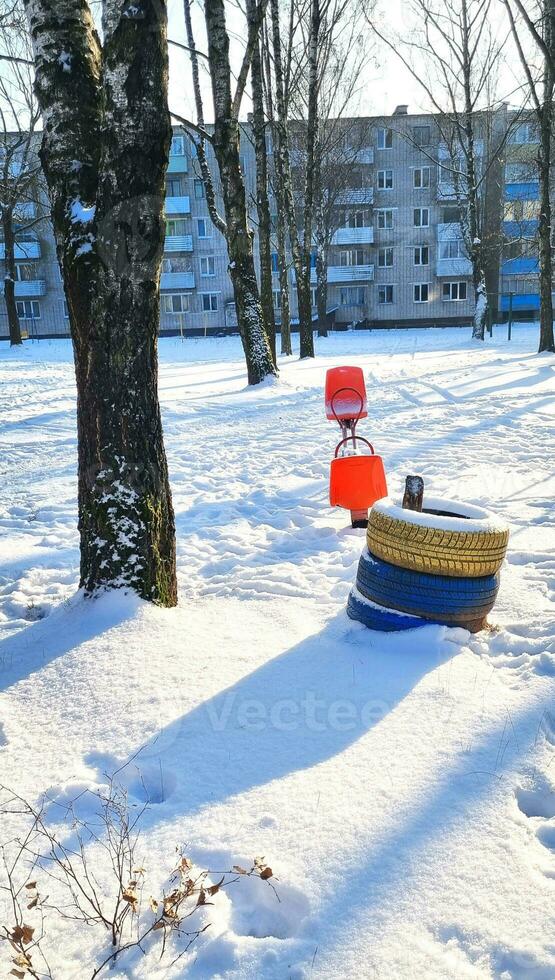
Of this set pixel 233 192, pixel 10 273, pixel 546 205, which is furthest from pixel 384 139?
pixel 233 192

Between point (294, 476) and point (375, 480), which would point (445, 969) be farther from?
point (294, 476)

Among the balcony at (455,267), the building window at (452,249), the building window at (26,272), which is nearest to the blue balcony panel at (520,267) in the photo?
the balcony at (455,267)

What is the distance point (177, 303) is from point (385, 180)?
15583 millimetres

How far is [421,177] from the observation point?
42.1 meters

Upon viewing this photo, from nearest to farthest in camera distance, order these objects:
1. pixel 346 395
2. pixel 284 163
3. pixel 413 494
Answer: pixel 413 494 → pixel 346 395 → pixel 284 163

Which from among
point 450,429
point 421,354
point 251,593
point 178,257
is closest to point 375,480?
point 251,593

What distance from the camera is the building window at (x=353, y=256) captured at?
4256 cm

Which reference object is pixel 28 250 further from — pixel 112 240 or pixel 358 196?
pixel 112 240

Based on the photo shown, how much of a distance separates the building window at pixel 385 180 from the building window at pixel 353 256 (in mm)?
4176

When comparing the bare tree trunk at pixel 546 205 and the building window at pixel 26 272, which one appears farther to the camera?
the building window at pixel 26 272

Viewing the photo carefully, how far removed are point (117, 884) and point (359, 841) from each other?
78 centimetres

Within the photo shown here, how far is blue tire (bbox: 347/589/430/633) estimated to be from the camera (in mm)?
3434

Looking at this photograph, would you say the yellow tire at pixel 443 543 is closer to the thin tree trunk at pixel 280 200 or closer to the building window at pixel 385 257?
the thin tree trunk at pixel 280 200

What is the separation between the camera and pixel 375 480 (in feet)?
17.3
